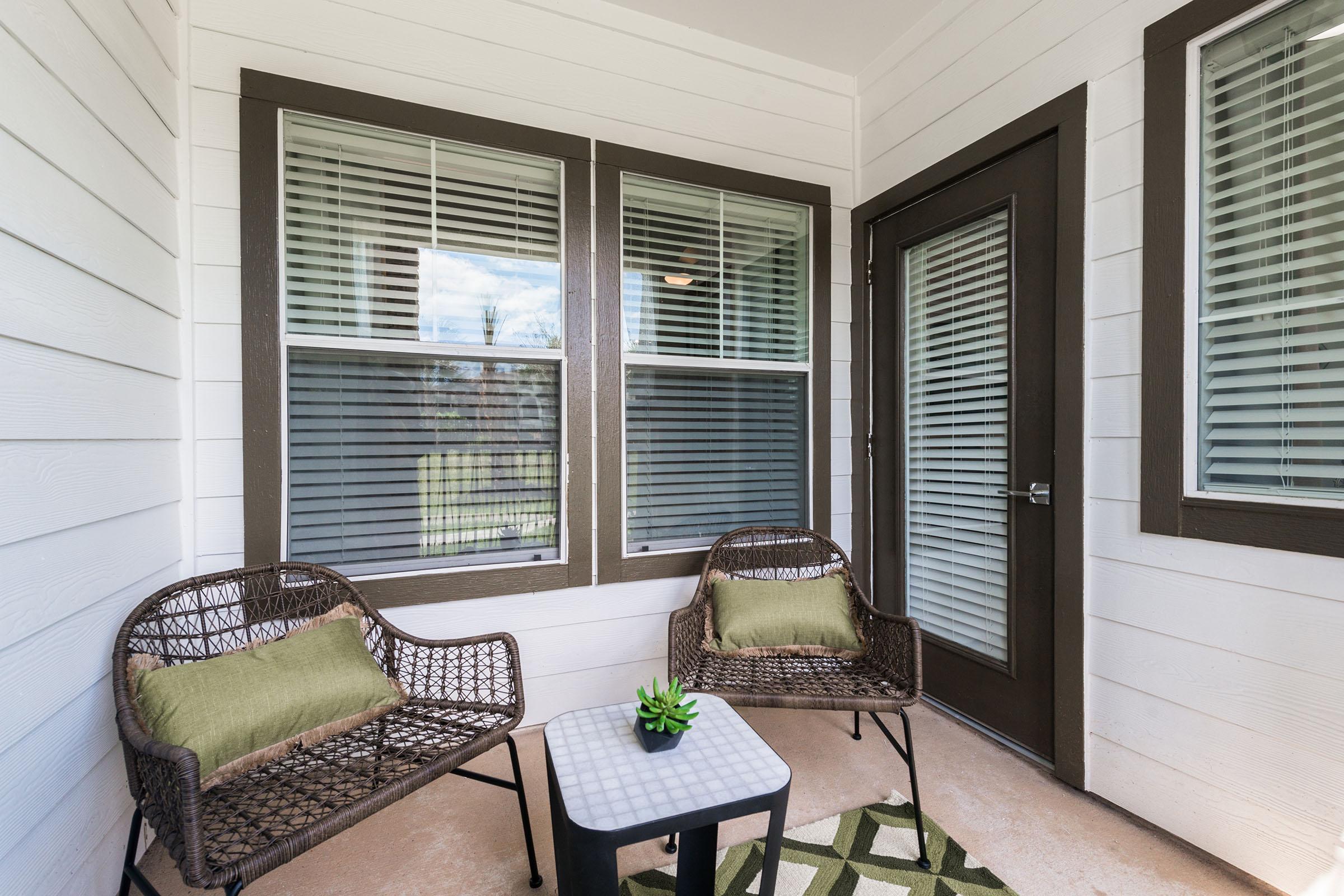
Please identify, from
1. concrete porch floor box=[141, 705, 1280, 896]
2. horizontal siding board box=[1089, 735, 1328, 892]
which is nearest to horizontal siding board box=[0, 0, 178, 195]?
concrete porch floor box=[141, 705, 1280, 896]

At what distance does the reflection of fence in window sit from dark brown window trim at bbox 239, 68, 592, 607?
0.10 meters

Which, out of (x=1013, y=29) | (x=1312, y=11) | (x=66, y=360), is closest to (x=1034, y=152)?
(x=1013, y=29)

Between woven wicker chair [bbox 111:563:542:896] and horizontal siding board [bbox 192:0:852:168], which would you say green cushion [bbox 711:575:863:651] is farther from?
horizontal siding board [bbox 192:0:852:168]

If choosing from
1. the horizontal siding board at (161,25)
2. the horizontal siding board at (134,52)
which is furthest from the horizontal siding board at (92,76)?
the horizontal siding board at (161,25)

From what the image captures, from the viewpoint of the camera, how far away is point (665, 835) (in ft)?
4.30

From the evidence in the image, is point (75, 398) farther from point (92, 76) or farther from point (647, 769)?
point (647, 769)

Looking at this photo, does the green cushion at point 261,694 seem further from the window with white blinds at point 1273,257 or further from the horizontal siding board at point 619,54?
the window with white blinds at point 1273,257

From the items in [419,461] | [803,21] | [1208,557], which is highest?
[803,21]

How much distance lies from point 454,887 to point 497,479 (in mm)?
1306

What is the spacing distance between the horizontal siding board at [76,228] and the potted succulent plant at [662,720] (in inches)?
63.6

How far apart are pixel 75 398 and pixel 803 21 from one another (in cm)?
285

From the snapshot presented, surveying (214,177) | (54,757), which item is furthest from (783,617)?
(214,177)

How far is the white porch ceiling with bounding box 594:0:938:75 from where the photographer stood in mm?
2488

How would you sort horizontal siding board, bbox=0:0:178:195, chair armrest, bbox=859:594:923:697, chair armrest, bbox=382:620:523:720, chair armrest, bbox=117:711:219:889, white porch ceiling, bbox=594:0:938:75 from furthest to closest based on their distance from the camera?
1. white porch ceiling, bbox=594:0:938:75
2. chair armrest, bbox=859:594:923:697
3. chair armrest, bbox=382:620:523:720
4. horizontal siding board, bbox=0:0:178:195
5. chair armrest, bbox=117:711:219:889
